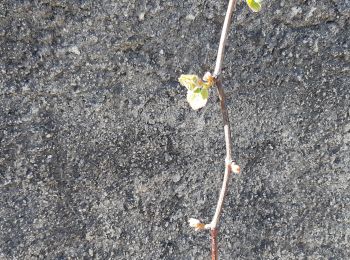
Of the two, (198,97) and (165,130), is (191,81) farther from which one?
(165,130)

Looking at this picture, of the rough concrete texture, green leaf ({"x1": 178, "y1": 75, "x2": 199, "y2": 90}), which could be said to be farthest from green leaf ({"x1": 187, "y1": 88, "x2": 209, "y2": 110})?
the rough concrete texture

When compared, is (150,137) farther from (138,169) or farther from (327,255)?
(327,255)

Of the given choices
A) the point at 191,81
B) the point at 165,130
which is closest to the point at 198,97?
the point at 191,81

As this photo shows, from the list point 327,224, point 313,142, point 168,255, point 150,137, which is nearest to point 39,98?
point 150,137

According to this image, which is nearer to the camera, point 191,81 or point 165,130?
point 191,81

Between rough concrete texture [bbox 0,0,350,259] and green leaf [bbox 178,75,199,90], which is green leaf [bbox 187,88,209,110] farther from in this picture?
rough concrete texture [bbox 0,0,350,259]

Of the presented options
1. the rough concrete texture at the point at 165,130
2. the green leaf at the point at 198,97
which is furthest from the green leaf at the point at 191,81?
the rough concrete texture at the point at 165,130

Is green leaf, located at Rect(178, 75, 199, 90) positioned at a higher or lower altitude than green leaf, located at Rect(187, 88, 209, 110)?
higher

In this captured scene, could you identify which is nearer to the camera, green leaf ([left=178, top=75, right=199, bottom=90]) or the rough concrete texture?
green leaf ([left=178, top=75, right=199, bottom=90])

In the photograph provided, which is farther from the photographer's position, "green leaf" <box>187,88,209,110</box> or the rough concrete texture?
the rough concrete texture
